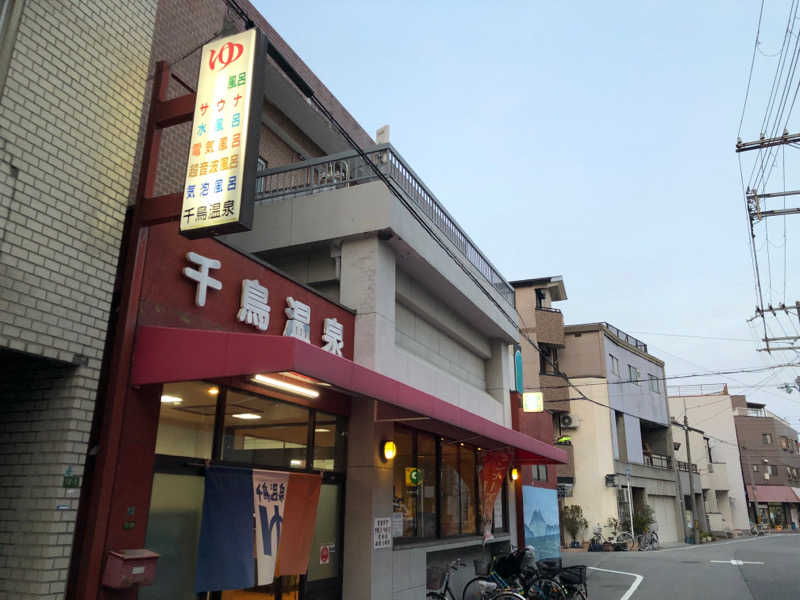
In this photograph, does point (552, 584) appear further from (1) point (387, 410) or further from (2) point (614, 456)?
(2) point (614, 456)

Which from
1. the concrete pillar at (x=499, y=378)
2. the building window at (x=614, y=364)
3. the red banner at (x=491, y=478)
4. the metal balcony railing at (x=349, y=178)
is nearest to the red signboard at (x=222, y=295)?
the metal balcony railing at (x=349, y=178)

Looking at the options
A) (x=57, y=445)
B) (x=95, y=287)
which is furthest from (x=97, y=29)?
(x=57, y=445)

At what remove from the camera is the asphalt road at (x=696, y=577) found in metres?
15.3

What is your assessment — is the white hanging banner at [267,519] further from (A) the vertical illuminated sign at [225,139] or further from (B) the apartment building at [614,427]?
(B) the apartment building at [614,427]

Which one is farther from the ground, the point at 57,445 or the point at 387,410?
the point at 387,410

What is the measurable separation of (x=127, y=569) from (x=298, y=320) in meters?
4.34

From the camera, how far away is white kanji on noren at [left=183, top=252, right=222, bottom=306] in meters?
7.58

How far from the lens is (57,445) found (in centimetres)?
604

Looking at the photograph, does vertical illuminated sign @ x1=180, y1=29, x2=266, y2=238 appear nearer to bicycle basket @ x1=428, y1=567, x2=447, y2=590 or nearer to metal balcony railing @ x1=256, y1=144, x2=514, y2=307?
metal balcony railing @ x1=256, y1=144, x2=514, y2=307

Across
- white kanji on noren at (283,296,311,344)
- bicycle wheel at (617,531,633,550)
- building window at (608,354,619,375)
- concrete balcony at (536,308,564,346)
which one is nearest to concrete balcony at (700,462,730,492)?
building window at (608,354,619,375)

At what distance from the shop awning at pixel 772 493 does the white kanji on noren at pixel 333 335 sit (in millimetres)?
71080

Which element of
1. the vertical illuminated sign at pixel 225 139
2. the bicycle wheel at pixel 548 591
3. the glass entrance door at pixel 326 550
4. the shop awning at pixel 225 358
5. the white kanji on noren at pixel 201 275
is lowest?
the bicycle wheel at pixel 548 591

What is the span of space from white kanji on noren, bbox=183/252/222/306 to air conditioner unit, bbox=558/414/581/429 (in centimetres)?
3366

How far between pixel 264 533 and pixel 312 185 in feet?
22.2
